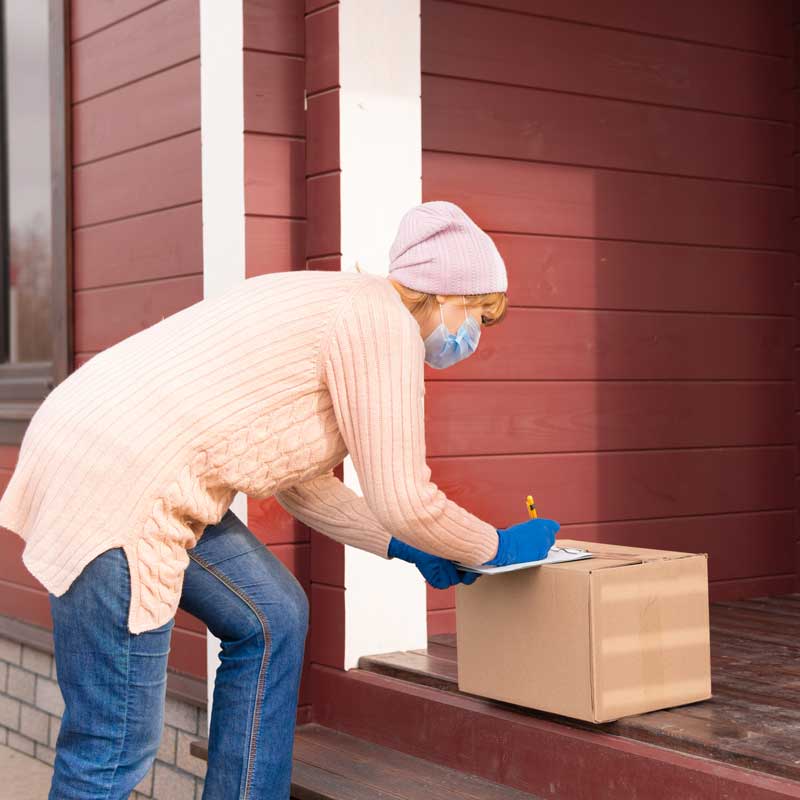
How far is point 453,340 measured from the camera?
2.49 m

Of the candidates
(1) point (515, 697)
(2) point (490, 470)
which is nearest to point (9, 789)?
(2) point (490, 470)

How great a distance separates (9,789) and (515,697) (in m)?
2.14

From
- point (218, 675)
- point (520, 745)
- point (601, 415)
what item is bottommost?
point (520, 745)

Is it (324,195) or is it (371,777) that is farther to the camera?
(324,195)

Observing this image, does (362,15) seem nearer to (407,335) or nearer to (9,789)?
(407,335)

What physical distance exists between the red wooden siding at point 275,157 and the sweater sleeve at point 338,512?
2.39ft

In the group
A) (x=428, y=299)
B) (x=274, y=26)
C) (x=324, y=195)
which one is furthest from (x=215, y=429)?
(x=274, y=26)

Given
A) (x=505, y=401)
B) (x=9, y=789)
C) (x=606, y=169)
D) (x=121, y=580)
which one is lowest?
(x=9, y=789)

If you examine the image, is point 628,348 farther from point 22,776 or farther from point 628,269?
point 22,776

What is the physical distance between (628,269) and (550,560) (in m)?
1.48

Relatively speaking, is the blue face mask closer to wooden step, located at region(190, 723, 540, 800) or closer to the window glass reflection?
wooden step, located at region(190, 723, 540, 800)

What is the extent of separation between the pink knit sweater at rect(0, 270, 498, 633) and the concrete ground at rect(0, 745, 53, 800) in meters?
2.25

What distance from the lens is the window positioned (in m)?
4.55

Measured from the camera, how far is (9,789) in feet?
14.4
